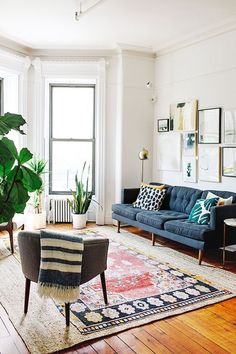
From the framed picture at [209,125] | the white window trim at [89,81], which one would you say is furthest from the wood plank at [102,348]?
the white window trim at [89,81]

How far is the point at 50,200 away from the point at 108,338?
4.22 metres

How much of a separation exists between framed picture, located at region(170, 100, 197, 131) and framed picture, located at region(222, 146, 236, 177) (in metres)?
0.78

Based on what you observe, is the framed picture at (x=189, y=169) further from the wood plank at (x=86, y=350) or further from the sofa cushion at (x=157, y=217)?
the wood plank at (x=86, y=350)

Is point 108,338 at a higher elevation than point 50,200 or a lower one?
lower

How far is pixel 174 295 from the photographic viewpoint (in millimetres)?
3512

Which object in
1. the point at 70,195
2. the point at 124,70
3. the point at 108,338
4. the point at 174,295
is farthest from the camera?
the point at 70,195

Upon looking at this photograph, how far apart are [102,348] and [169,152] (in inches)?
164

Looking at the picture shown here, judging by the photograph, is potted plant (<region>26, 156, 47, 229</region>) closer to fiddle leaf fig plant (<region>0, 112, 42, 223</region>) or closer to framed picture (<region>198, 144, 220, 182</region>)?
framed picture (<region>198, 144, 220, 182</region>)

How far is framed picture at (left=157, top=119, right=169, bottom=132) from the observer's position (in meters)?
6.34

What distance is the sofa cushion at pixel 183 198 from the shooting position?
5.38 metres

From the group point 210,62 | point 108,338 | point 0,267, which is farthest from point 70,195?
point 108,338

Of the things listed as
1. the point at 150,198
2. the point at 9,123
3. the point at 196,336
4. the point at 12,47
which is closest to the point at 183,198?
the point at 150,198

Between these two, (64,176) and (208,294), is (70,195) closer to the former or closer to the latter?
(64,176)

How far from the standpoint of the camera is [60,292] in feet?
9.20
